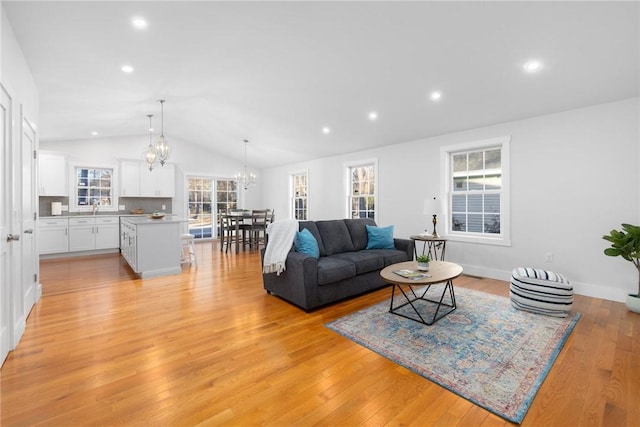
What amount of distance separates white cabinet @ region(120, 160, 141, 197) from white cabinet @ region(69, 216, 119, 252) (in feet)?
2.46

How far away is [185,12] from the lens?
104 inches

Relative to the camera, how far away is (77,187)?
22.3 ft

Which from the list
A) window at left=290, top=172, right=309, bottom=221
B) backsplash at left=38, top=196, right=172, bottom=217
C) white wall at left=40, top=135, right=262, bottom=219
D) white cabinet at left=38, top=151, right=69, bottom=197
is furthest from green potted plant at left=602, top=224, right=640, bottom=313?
white cabinet at left=38, top=151, right=69, bottom=197

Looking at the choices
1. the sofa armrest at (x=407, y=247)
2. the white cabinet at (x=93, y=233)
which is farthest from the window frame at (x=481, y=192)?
the white cabinet at (x=93, y=233)

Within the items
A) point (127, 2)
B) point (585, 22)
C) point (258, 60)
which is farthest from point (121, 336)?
point (585, 22)

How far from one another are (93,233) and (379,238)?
6.48 m

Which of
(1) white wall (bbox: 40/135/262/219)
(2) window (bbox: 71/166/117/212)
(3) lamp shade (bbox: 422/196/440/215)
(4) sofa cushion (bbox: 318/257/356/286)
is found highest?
(1) white wall (bbox: 40/135/262/219)

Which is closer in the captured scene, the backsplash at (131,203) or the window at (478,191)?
the window at (478,191)

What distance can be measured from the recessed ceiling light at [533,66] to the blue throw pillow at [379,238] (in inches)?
99.4

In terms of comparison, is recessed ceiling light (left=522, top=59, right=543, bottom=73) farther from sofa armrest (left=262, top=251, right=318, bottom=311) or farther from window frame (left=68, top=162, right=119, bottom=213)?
window frame (left=68, top=162, right=119, bottom=213)

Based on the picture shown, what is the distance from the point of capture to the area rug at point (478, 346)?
1839 mm

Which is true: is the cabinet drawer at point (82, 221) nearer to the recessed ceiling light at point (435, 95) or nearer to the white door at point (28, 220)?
the white door at point (28, 220)

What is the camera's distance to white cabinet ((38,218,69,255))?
20.0 feet

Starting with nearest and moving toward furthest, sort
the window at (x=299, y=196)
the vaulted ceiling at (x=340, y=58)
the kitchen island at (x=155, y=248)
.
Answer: the vaulted ceiling at (x=340, y=58) < the kitchen island at (x=155, y=248) < the window at (x=299, y=196)
